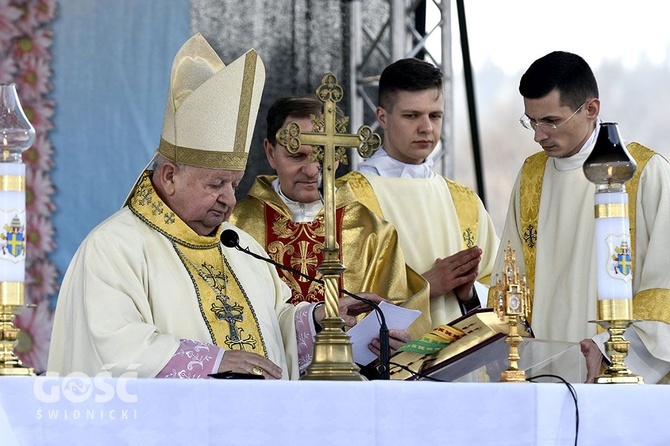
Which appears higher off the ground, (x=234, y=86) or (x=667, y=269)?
(x=234, y=86)

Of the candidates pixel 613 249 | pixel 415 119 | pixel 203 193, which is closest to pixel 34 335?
pixel 415 119

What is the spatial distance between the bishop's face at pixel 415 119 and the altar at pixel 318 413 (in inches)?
91.9

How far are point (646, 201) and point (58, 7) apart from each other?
9.33 feet

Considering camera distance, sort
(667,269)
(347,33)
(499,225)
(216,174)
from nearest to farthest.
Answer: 1. (216,174)
2. (667,269)
3. (347,33)
4. (499,225)

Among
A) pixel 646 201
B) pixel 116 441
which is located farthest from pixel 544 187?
pixel 116 441

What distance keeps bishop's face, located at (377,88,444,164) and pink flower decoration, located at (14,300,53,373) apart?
1.77 meters

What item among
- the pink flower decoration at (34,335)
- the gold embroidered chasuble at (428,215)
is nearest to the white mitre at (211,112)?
the gold embroidered chasuble at (428,215)

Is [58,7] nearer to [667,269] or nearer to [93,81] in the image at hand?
[93,81]

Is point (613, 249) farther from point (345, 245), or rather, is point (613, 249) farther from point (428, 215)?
point (428, 215)

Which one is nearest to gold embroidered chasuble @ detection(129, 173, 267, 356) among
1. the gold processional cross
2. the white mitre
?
the white mitre

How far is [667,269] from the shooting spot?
4488mm

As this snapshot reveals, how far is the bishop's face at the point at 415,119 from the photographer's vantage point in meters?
5.50

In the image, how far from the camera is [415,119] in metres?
5.51

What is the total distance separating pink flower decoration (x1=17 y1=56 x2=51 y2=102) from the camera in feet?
19.2
